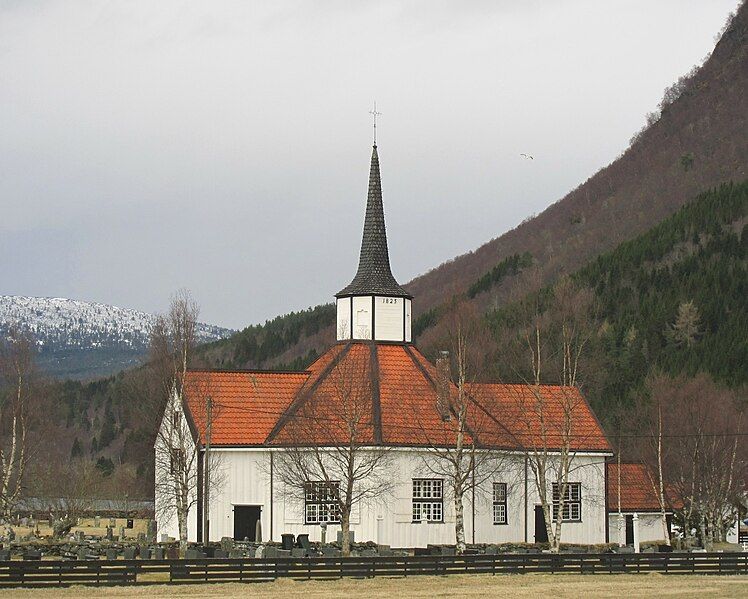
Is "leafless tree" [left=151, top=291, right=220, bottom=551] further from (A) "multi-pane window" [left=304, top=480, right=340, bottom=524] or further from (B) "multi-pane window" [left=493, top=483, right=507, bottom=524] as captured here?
(B) "multi-pane window" [left=493, top=483, right=507, bottom=524]

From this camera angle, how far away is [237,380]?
2440 inches

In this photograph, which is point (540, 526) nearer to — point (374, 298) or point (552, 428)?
point (552, 428)

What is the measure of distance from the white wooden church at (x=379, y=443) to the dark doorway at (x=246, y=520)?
4 cm

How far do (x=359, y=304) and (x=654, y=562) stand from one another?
20046 millimetres

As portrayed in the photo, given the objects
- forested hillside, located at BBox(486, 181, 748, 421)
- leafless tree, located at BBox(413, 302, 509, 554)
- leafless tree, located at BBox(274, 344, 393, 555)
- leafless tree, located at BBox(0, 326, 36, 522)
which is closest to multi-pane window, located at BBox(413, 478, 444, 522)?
leafless tree, located at BBox(413, 302, 509, 554)

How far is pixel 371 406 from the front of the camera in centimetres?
5838

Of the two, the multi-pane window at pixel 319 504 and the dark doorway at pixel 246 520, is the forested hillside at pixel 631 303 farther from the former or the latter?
the multi-pane window at pixel 319 504

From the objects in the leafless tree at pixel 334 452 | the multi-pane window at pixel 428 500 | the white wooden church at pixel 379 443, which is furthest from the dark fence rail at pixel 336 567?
the multi-pane window at pixel 428 500

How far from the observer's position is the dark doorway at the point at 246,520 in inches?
2299

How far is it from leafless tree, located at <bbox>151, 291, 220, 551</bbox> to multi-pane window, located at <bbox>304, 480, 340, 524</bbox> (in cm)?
376

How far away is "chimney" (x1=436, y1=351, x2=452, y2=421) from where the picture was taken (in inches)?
2336

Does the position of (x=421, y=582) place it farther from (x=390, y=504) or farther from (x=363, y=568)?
(x=390, y=504)

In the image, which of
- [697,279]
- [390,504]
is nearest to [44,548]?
[390,504]

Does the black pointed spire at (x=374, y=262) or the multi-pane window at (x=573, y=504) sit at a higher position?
the black pointed spire at (x=374, y=262)
